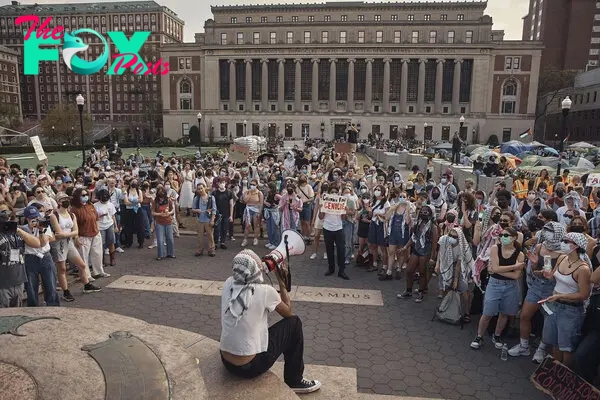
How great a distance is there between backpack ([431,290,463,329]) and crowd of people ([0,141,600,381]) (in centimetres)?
13

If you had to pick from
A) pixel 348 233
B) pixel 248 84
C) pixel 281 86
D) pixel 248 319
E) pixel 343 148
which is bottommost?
pixel 348 233

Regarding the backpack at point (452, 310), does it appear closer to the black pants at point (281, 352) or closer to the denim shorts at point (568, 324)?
the denim shorts at point (568, 324)

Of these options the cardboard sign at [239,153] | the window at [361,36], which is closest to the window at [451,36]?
the window at [361,36]

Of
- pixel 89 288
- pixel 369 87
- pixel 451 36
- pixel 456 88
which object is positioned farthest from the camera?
pixel 369 87

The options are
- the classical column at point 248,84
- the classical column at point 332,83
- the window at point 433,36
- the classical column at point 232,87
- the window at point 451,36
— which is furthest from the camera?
the classical column at point 248,84

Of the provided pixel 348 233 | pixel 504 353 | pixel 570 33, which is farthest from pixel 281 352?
pixel 570 33

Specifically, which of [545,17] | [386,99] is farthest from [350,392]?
[545,17]

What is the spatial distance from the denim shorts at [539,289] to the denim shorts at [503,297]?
0.63 feet

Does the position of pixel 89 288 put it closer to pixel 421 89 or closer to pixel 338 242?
pixel 338 242

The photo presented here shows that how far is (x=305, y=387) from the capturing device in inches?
203

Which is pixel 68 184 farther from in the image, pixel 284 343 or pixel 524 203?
pixel 524 203

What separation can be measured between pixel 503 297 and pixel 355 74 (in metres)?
82.0

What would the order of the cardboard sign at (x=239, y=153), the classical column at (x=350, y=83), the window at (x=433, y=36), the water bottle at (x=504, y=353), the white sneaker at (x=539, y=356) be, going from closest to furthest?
1. the white sneaker at (x=539, y=356)
2. the water bottle at (x=504, y=353)
3. the cardboard sign at (x=239, y=153)
4. the window at (x=433, y=36)
5. the classical column at (x=350, y=83)

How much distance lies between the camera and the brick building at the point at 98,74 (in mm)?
121688
